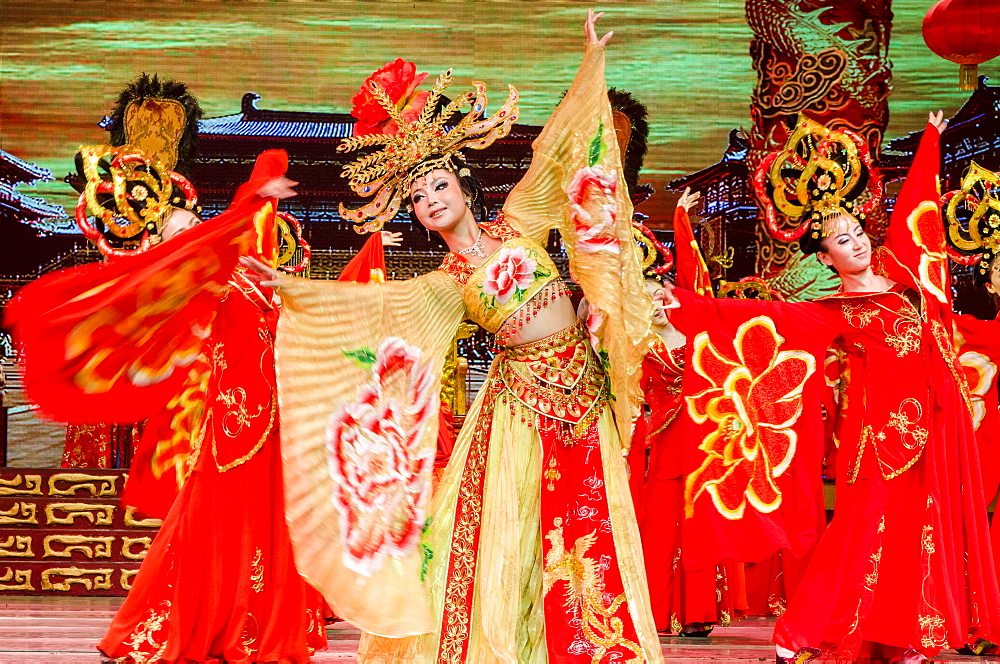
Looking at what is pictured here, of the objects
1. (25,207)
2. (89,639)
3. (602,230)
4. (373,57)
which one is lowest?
(89,639)

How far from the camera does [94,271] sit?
241cm

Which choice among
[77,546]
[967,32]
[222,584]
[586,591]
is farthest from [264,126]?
[586,591]

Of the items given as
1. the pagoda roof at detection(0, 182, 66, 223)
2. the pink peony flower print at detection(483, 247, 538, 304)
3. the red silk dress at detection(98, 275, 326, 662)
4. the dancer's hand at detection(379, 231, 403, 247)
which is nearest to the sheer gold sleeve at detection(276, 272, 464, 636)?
the pink peony flower print at detection(483, 247, 538, 304)

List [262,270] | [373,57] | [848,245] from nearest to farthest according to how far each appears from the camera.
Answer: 1. [262,270]
2. [848,245]
3. [373,57]

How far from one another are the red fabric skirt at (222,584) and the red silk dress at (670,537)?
4.17 ft

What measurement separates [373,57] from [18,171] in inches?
71.7

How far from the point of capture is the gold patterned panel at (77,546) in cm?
482

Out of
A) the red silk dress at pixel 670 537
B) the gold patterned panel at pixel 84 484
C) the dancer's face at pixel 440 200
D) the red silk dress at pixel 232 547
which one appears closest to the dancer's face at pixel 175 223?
the red silk dress at pixel 232 547

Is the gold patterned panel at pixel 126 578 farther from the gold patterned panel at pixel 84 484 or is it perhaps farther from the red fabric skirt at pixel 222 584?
the red fabric skirt at pixel 222 584

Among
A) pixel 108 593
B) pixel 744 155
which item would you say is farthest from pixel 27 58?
pixel 744 155

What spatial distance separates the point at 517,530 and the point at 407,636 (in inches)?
13.6

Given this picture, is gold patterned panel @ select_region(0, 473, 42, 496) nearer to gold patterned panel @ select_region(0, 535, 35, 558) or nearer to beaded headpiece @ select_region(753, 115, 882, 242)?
gold patterned panel @ select_region(0, 535, 35, 558)

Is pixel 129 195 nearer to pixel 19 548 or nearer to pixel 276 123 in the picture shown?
pixel 19 548

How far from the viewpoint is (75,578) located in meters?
4.80
